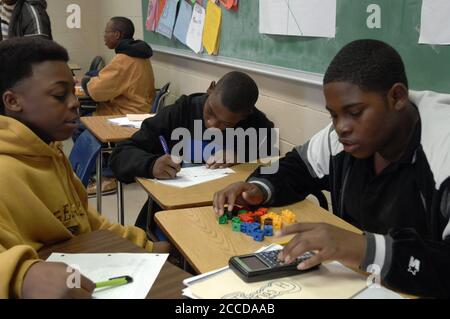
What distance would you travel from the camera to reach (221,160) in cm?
225

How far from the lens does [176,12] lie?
418 cm

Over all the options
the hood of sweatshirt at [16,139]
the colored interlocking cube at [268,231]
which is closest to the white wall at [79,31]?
the hood of sweatshirt at [16,139]

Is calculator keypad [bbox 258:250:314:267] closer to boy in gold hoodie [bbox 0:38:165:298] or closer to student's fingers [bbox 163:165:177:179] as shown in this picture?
boy in gold hoodie [bbox 0:38:165:298]

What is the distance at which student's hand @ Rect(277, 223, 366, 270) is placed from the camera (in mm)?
1065

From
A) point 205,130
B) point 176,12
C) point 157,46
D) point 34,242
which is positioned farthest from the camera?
point 157,46

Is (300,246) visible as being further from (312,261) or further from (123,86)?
(123,86)

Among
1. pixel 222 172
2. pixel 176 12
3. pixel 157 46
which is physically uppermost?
pixel 176 12

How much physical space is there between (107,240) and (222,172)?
0.91 metres

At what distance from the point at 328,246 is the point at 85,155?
149 centimetres

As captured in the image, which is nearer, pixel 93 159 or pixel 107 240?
pixel 107 240

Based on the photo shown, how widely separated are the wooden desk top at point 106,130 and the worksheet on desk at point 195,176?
2.77 ft

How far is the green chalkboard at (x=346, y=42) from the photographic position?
72.1 inches
